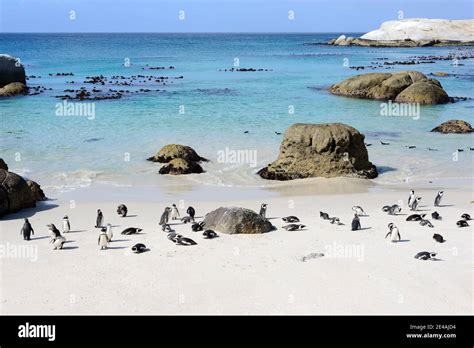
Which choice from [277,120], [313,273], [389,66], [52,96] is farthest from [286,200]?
[389,66]

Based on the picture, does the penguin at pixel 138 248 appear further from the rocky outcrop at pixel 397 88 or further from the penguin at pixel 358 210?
the rocky outcrop at pixel 397 88

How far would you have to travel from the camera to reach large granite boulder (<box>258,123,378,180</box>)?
786 inches

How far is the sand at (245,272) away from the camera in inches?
381

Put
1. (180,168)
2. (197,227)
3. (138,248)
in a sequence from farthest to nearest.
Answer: (180,168), (197,227), (138,248)

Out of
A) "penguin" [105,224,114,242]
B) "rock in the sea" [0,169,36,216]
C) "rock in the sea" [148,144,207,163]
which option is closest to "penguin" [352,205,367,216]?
"penguin" [105,224,114,242]

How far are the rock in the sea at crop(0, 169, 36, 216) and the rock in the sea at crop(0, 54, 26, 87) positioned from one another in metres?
Result: 37.3

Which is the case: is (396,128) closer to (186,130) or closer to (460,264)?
(186,130)

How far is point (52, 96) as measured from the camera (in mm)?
45594

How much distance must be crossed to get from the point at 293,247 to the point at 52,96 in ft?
121

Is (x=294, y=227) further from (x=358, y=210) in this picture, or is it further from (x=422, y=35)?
(x=422, y=35)

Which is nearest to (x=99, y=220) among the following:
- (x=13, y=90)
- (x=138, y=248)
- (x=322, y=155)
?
(x=138, y=248)

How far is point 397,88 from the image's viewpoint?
44344mm

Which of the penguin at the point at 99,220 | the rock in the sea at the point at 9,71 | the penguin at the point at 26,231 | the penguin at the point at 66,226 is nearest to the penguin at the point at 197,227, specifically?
the penguin at the point at 99,220

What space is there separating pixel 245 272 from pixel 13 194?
7.40 metres
